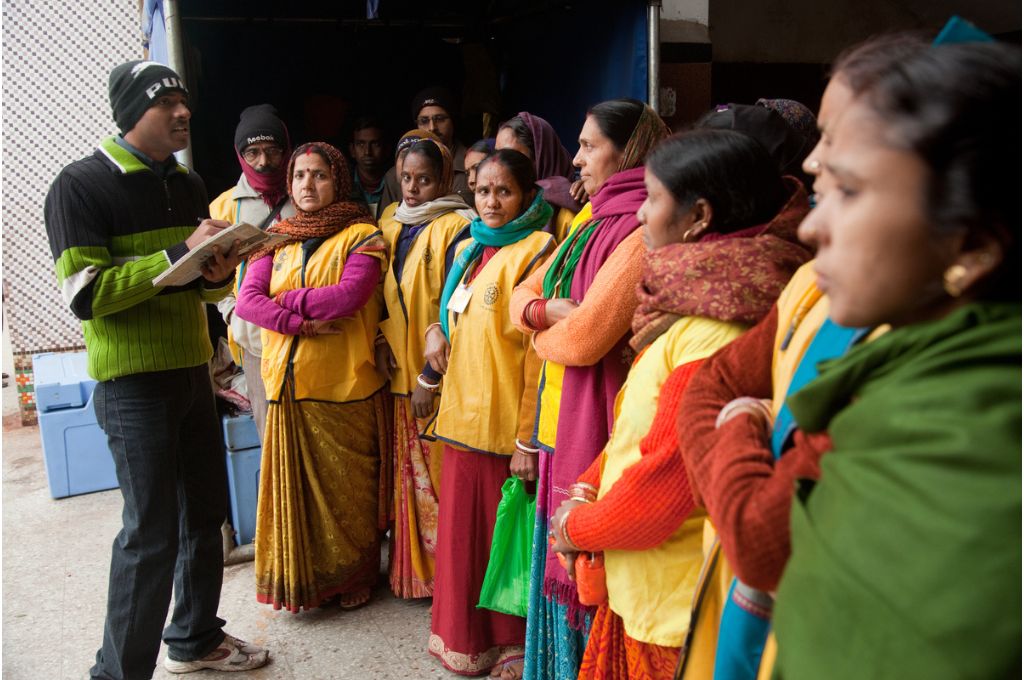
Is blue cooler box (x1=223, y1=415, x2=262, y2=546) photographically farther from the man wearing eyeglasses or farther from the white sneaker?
the white sneaker

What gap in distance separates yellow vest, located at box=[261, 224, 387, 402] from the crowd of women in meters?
0.01

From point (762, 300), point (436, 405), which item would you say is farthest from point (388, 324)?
point (762, 300)

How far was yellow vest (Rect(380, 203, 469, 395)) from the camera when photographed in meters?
3.02

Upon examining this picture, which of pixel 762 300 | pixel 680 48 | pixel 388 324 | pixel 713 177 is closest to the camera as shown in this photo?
Result: pixel 762 300

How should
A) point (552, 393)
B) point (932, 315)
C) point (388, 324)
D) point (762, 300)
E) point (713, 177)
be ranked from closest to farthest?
point (932, 315) → point (762, 300) → point (713, 177) → point (552, 393) → point (388, 324)

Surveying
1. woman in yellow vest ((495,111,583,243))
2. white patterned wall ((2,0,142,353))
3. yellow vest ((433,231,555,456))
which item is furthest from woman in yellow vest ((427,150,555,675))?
white patterned wall ((2,0,142,353))

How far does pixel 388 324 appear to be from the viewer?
3090 millimetres

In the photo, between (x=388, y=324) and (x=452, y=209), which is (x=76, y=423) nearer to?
(x=388, y=324)

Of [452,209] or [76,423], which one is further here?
[76,423]

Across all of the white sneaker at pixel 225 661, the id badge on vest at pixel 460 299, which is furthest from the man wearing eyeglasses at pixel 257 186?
the id badge on vest at pixel 460 299

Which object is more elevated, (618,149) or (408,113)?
(408,113)

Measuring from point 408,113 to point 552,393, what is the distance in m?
3.67

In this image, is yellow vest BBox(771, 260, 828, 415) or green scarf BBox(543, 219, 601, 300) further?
green scarf BBox(543, 219, 601, 300)

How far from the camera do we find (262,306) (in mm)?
2887
